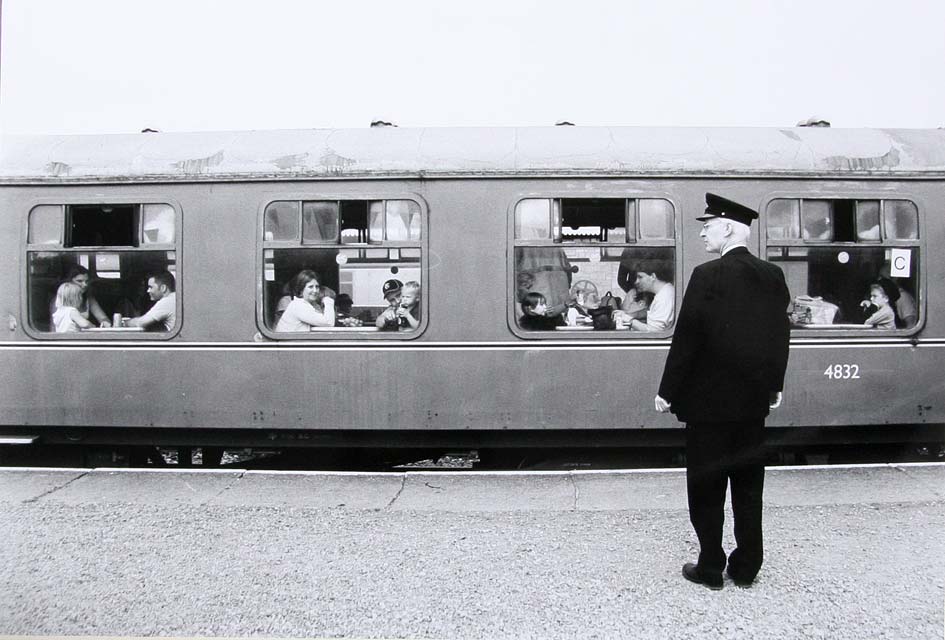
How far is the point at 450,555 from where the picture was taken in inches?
159

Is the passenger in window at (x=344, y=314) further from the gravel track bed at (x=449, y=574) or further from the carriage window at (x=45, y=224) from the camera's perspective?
the carriage window at (x=45, y=224)

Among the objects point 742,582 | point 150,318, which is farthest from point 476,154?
point 742,582

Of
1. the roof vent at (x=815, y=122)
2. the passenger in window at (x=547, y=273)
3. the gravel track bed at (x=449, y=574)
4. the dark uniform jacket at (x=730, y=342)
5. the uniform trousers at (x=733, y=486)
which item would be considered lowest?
the gravel track bed at (x=449, y=574)

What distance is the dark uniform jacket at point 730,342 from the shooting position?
3494mm

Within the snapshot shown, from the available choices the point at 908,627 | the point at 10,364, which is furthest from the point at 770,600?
the point at 10,364

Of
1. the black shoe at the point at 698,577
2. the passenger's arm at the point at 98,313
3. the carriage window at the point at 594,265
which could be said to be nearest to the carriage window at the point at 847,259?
the carriage window at the point at 594,265

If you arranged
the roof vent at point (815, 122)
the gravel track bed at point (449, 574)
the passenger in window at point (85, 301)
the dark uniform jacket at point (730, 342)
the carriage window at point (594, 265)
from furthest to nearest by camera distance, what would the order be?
the roof vent at point (815, 122) → the passenger in window at point (85, 301) → the carriage window at point (594, 265) → the dark uniform jacket at point (730, 342) → the gravel track bed at point (449, 574)

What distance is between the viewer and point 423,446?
604 cm

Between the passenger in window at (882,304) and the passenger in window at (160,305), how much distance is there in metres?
5.67

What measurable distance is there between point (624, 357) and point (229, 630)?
11.9ft

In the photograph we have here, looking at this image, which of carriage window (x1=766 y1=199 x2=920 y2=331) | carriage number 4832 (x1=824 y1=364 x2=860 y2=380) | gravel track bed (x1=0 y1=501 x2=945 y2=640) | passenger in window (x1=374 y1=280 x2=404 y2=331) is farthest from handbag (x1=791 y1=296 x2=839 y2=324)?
passenger in window (x1=374 y1=280 x2=404 y2=331)

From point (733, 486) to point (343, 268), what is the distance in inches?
137

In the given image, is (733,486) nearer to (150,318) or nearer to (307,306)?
(307,306)

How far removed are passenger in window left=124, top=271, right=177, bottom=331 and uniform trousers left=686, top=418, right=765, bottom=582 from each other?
4.37 meters
